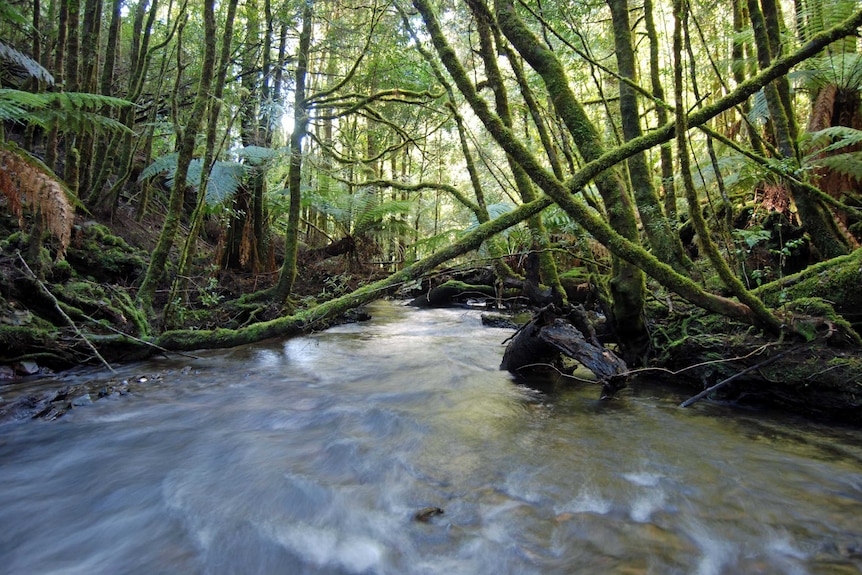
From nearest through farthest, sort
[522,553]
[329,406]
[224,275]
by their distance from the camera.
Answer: [522,553] < [329,406] < [224,275]

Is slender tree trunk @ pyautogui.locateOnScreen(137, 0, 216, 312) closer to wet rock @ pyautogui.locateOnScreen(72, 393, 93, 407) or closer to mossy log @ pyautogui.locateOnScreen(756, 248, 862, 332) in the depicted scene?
wet rock @ pyautogui.locateOnScreen(72, 393, 93, 407)

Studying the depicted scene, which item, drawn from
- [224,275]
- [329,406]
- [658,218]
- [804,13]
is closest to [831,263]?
[658,218]

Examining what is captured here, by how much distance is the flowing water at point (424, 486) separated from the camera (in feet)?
6.20

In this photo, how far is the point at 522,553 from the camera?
6.18 ft

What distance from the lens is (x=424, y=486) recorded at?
8.07ft

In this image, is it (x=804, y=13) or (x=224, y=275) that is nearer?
(x=804, y=13)

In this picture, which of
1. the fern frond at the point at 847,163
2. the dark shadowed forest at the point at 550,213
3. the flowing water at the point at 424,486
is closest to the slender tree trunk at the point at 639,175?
the dark shadowed forest at the point at 550,213

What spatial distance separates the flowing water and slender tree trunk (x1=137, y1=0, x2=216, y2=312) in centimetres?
138

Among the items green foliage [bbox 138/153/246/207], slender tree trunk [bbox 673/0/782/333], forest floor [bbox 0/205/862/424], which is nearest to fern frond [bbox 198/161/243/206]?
green foliage [bbox 138/153/246/207]

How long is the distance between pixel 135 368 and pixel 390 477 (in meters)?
3.34

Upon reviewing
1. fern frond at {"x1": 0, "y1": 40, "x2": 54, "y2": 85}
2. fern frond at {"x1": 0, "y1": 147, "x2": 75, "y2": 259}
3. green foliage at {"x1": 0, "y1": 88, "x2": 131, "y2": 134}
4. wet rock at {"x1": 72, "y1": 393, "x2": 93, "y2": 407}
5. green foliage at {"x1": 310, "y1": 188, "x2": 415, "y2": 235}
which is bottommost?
wet rock at {"x1": 72, "y1": 393, "x2": 93, "y2": 407}

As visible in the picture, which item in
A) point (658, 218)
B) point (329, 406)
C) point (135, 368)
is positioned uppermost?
point (658, 218)

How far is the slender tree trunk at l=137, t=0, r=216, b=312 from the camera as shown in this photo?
4738 mm

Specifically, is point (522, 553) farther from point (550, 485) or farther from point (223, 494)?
point (223, 494)
